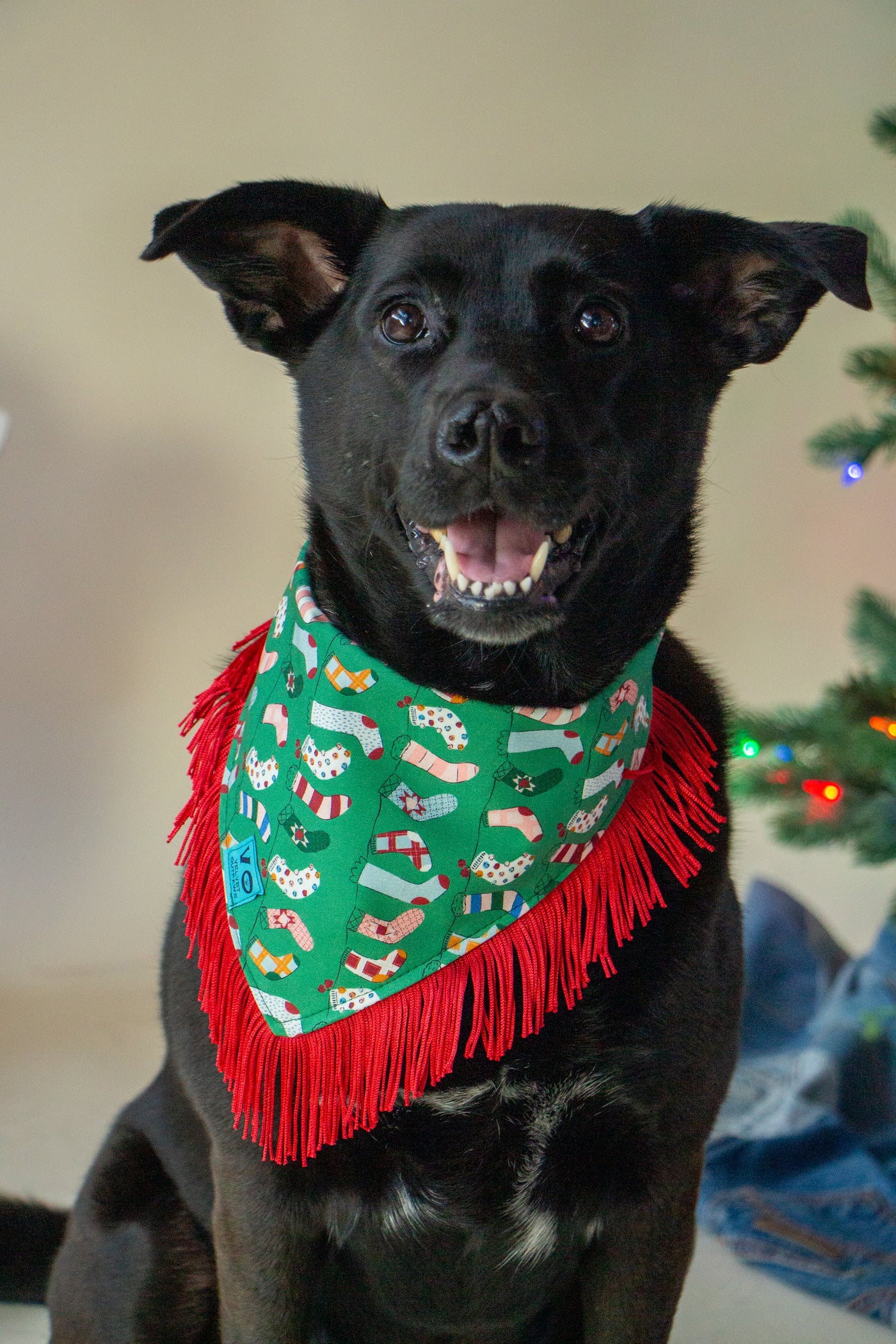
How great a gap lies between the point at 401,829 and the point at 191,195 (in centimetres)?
186

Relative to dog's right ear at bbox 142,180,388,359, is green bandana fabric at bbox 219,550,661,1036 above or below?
below

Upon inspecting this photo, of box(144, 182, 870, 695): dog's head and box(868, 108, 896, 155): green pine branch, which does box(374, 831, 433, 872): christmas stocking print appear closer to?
box(144, 182, 870, 695): dog's head

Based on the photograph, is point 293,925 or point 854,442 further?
point 854,442

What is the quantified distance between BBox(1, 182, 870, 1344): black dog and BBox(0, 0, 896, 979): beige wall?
1.42 meters

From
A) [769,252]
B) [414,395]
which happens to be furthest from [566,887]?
[769,252]

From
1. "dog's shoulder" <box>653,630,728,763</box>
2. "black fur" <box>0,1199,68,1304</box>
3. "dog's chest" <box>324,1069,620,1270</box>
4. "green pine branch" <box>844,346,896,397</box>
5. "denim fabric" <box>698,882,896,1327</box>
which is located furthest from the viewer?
"green pine branch" <box>844,346,896,397</box>

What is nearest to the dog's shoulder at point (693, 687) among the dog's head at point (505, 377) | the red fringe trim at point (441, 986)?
the red fringe trim at point (441, 986)

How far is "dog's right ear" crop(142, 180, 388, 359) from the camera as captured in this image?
47.3 inches

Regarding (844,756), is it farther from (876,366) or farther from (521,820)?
(521,820)

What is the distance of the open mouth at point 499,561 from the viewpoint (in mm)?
1115

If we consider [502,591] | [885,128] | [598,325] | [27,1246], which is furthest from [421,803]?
[885,128]

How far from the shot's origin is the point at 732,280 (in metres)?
1.30

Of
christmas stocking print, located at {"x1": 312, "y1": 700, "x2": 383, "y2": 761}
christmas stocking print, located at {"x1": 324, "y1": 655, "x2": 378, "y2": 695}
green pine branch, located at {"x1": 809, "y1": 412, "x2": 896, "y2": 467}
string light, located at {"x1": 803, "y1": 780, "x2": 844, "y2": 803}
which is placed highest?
green pine branch, located at {"x1": 809, "y1": 412, "x2": 896, "y2": 467}

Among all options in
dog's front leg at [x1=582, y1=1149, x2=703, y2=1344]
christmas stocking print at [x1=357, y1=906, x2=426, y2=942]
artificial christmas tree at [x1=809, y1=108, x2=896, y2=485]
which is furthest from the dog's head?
artificial christmas tree at [x1=809, y1=108, x2=896, y2=485]
